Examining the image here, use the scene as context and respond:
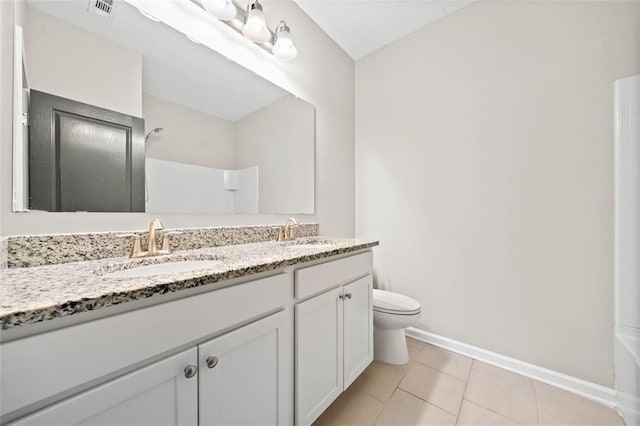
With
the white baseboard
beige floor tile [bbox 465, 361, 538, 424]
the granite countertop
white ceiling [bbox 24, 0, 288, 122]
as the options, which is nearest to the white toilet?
the white baseboard

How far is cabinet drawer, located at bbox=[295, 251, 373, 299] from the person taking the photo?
39.5 inches

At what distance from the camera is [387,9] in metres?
1.80

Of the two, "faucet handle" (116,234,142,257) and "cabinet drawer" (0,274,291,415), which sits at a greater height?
"faucet handle" (116,234,142,257)

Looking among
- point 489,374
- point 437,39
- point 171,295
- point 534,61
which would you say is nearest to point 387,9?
point 437,39

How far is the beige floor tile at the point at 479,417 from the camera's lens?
46.9 inches

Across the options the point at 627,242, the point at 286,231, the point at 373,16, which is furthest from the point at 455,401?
the point at 373,16

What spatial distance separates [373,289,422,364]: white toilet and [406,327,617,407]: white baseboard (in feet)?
0.98

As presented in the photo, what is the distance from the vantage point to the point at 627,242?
1213 mm

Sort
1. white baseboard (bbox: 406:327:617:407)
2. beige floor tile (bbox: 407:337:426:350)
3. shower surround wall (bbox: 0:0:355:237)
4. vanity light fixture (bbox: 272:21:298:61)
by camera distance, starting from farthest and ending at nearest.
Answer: beige floor tile (bbox: 407:337:426:350)
vanity light fixture (bbox: 272:21:298:61)
white baseboard (bbox: 406:327:617:407)
shower surround wall (bbox: 0:0:355:237)

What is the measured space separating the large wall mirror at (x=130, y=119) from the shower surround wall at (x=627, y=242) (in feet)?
6.07

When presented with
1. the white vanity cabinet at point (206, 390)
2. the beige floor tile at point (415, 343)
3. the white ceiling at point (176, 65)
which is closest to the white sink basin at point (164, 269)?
the white vanity cabinet at point (206, 390)

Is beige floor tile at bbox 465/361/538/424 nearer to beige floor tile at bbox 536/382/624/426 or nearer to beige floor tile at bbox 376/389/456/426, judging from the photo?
beige floor tile at bbox 536/382/624/426

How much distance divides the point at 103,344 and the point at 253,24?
5.05 feet

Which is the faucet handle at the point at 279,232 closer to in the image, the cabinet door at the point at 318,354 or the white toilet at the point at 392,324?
the cabinet door at the point at 318,354
